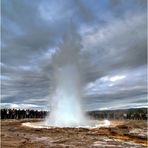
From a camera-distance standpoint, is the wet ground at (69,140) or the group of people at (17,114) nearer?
the wet ground at (69,140)

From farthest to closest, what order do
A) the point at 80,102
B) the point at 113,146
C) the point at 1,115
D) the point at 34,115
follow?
the point at 34,115
the point at 1,115
the point at 80,102
the point at 113,146

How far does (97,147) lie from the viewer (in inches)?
373

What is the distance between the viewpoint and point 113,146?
9.84 m

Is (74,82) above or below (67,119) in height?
above

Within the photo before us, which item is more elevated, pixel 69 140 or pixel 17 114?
pixel 69 140

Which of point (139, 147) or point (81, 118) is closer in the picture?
point (139, 147)

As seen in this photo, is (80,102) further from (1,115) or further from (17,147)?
(17,147)

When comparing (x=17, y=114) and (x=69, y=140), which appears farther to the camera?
(x=17, y=114)

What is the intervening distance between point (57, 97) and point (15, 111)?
15622mm

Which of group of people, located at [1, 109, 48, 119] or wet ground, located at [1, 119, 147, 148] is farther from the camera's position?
group of people, located at [1, 109, 48, 119]

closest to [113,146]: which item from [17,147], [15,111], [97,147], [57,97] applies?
[97,147]

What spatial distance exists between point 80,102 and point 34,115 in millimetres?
18128

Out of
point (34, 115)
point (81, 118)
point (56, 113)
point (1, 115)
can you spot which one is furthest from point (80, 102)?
point (34, 115)

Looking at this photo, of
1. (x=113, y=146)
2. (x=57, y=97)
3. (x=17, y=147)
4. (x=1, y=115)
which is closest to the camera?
(x=17, y=147)
